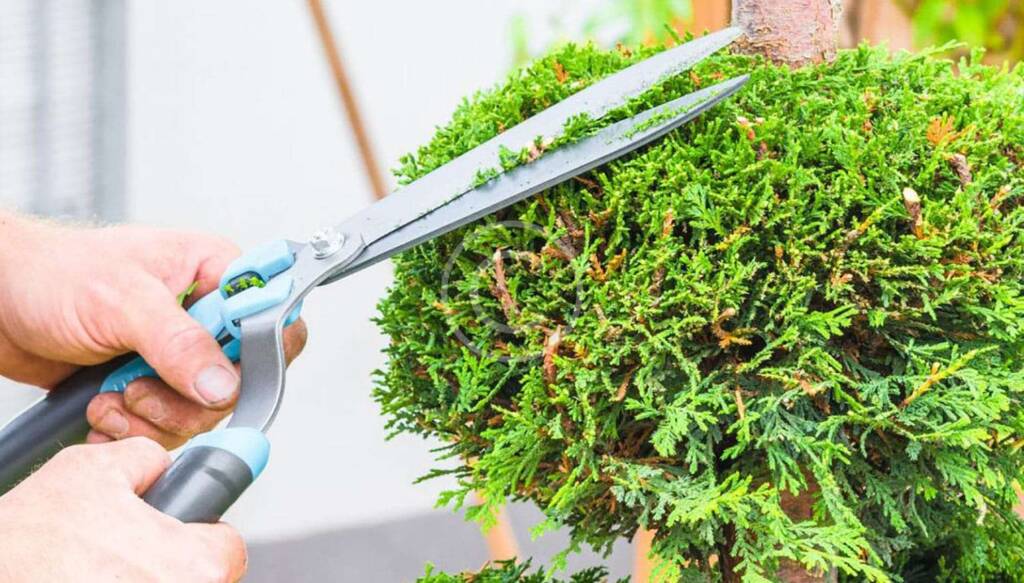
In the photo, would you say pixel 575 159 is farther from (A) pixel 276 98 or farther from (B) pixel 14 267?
(A) pixel 276 98

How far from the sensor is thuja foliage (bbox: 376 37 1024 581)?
68cm

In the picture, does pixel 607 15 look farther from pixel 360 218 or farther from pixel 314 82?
pixel 360 218

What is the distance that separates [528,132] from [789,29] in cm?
26

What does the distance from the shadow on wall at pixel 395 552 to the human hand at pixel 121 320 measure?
163 centimetres

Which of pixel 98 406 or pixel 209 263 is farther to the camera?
pixel 209 263

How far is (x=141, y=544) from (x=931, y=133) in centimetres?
63

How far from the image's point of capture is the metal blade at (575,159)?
739mm

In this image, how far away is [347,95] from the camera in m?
1.40

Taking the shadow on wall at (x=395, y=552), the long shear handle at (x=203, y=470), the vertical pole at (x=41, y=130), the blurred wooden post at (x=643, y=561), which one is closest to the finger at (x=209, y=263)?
the long shear handle at (x=203, y=470)

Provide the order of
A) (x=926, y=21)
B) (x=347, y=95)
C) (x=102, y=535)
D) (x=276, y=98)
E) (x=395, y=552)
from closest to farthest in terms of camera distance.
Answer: (x=102, y=535) < (x=347, y=95) < (x=926, y=21) < (x=276, y=98) < (x=395, y=552)

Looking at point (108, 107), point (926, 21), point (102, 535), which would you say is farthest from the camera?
point (926, 21)

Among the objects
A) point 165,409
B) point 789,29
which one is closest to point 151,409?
point 165,409

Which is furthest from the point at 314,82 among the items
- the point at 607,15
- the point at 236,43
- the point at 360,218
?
the point at 360,218

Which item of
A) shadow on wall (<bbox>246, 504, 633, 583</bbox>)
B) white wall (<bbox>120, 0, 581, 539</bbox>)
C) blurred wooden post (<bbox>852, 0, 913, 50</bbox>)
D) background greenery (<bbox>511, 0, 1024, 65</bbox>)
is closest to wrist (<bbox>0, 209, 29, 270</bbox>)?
background greenery (<bbox>511, 0, 1024, 65</bbox>)
